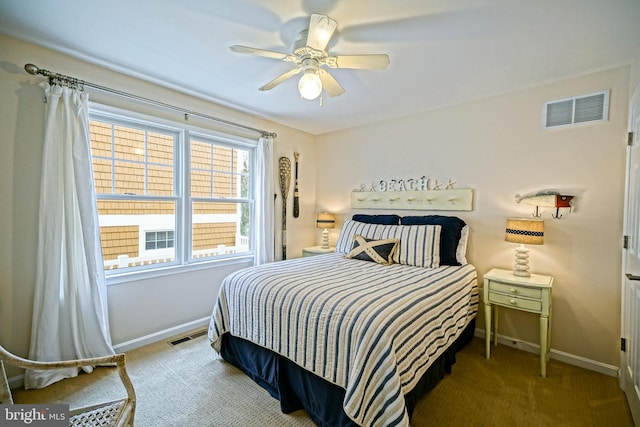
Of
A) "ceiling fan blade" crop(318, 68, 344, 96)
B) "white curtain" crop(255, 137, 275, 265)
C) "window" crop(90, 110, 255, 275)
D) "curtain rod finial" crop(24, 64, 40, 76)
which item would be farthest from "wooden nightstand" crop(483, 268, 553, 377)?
"curtain rod finial" crop(24, 64, 40, 76)

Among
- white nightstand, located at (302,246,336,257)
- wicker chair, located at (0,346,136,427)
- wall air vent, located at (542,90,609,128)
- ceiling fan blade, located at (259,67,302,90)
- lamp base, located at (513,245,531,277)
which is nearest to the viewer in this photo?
wicker chair, located at (0,346,136,427)

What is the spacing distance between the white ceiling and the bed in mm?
1516

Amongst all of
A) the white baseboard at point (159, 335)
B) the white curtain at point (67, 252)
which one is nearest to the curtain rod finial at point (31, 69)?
the white curtain at point (67, 252)

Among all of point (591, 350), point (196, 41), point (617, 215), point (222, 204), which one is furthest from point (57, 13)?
point (591, 350)

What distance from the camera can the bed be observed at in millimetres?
1424

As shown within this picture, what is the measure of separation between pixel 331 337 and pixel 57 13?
261 centimetres

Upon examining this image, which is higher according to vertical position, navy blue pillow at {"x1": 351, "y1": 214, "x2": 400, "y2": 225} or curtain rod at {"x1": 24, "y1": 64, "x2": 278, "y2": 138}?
curtain rod at {"x1": 24, "y1": 64, "x2": 278, "y2": 138}

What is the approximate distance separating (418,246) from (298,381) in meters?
1.65

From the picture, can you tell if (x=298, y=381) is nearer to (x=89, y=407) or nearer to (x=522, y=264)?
(x=89, y=407)

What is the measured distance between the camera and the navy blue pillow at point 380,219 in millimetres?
3383

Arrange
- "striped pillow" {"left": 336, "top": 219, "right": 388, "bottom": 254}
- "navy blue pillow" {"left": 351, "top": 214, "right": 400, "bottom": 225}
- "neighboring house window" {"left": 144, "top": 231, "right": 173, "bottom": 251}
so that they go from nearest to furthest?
"neighboring house window" {"left": 144, "top": 231, "right": 173, "bottom": 251}, "striped pillow" {"left": 336, "top": 219, "right": 388, "bottom": 254}, "navy blue pillow" {"left": 351, "top": 214, "right": 400, "bottom": 225}

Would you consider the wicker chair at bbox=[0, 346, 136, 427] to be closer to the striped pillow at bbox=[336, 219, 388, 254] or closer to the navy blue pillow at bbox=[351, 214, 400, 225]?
the striped pillow at bbox=[336, 219, 388, 254]

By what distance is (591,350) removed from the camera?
2357 mm

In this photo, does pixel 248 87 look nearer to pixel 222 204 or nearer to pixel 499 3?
pixel 222 204
